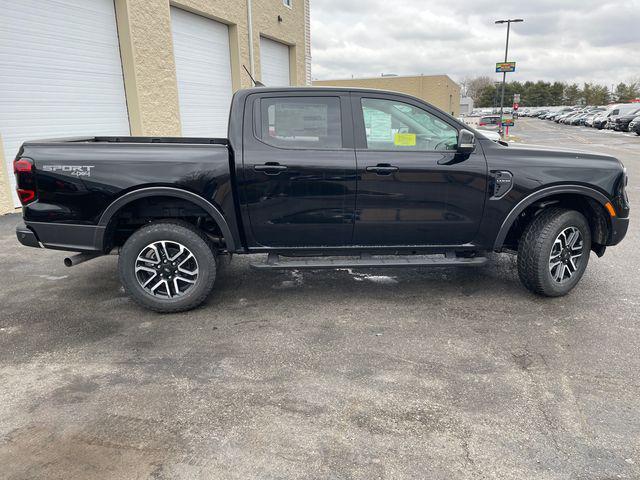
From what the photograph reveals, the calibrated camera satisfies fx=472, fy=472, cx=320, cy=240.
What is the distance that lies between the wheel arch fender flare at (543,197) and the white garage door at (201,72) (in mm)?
10044

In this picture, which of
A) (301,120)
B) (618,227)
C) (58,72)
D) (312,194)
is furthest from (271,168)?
(58,72)

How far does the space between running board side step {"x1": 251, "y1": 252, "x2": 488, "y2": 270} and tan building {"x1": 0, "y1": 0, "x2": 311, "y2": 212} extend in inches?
253

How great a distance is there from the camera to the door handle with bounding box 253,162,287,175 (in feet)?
13.5

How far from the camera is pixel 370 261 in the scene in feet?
14.4

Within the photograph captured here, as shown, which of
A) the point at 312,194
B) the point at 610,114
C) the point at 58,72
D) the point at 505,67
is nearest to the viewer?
the point at 312,194

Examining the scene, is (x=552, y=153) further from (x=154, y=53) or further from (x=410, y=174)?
(x=154, y=53)

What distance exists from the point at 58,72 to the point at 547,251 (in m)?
9.08

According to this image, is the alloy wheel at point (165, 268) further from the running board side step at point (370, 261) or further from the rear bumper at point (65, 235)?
the running board side step at point (370, 261)

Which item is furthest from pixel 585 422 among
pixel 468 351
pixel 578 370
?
pixel 468 351

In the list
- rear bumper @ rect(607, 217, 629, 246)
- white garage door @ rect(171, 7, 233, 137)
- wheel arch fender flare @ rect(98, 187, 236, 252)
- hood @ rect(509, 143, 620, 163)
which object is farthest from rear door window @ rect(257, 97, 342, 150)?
white garage door @ rect(171, 7, 233, 137)

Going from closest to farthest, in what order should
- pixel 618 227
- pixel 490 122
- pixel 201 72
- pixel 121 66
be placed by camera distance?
pixel 618 227 < pixel 121 66 < pixel 201 72 < pixel 490 122

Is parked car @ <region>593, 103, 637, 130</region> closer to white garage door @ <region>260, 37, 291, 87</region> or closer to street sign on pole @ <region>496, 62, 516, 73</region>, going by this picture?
street sign on pole @ <region>496, 62, 516, 73</region>

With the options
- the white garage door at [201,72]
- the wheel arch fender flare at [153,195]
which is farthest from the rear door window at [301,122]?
the white garage door at [201,72]

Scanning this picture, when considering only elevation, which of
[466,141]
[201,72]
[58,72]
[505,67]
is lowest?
[466,141]
